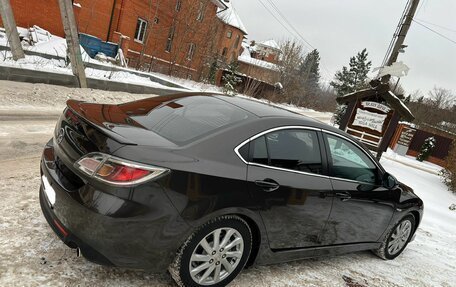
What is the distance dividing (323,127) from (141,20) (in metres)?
25.1

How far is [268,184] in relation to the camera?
3115mm

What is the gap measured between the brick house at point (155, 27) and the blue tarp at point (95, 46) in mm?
1384

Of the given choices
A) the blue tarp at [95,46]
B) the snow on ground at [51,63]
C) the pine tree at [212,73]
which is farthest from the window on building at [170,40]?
the snow on ground at [51,63]

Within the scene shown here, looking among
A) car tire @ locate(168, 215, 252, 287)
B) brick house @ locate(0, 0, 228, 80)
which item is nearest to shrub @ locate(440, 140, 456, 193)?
car tire @ locate(168, 215, 252, 287)

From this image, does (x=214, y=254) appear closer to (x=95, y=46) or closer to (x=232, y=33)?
(x=95, y=46)

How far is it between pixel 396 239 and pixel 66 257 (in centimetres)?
408

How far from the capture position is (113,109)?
140 inches

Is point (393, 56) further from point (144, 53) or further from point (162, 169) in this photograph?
point (144, 53)

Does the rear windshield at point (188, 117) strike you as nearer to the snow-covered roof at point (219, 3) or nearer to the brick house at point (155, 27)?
the brick house at point (155, 27)

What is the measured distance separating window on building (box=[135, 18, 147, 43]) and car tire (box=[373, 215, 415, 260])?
24538 mm

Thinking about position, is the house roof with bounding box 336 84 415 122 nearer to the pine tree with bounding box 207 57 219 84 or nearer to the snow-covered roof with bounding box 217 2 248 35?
the pine tree with bounding box 207 57 219 84

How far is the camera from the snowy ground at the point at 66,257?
2902 mm

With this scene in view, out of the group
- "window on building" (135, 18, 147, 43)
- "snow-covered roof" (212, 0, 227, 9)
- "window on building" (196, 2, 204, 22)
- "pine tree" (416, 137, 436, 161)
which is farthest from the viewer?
"snow-covered roof" (212, 0, 227, 9)

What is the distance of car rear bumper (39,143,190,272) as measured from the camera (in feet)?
8.25
